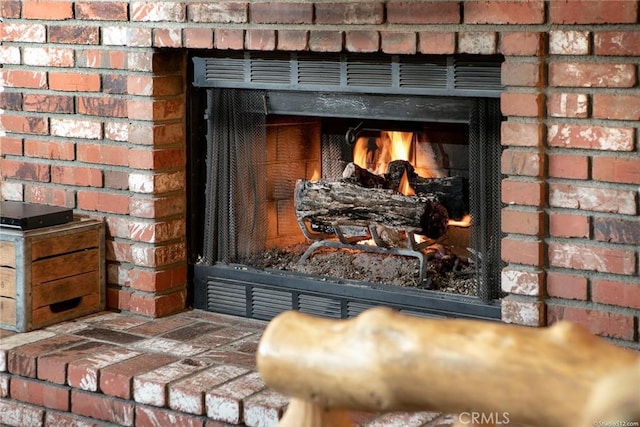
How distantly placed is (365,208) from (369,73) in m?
0.39

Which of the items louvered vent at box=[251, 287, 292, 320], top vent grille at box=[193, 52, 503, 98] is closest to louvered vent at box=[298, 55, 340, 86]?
top vent grille at box=[193, 52, 503, 98]

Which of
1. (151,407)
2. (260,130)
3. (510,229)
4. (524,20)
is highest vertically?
(524,20)

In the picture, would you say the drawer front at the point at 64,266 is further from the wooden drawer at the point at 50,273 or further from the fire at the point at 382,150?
the fire at the point at 382,150

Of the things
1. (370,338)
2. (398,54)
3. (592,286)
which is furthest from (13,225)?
(370,338)

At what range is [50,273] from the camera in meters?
3.11

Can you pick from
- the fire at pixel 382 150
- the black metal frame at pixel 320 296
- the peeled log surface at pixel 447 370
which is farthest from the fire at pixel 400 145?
the peeled log surface at pixel 447 370

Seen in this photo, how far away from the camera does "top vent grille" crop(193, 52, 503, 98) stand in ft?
8.89

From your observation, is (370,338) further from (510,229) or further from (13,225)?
(13,225)

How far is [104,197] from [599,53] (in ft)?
4.96

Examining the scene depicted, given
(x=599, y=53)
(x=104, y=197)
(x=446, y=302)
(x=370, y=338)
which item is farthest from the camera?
(x=104, y=197)

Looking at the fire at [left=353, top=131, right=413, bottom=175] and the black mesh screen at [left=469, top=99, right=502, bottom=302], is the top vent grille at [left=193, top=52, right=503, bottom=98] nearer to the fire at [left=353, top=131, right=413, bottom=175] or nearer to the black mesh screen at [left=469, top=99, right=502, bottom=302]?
the black mesh screen at [left=469, top=99, right=502, bottom=302]

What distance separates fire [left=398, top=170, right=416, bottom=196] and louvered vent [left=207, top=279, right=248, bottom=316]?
20.7 inches

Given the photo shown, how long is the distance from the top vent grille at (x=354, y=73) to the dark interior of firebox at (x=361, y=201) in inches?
6.5

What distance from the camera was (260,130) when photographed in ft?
10.3
